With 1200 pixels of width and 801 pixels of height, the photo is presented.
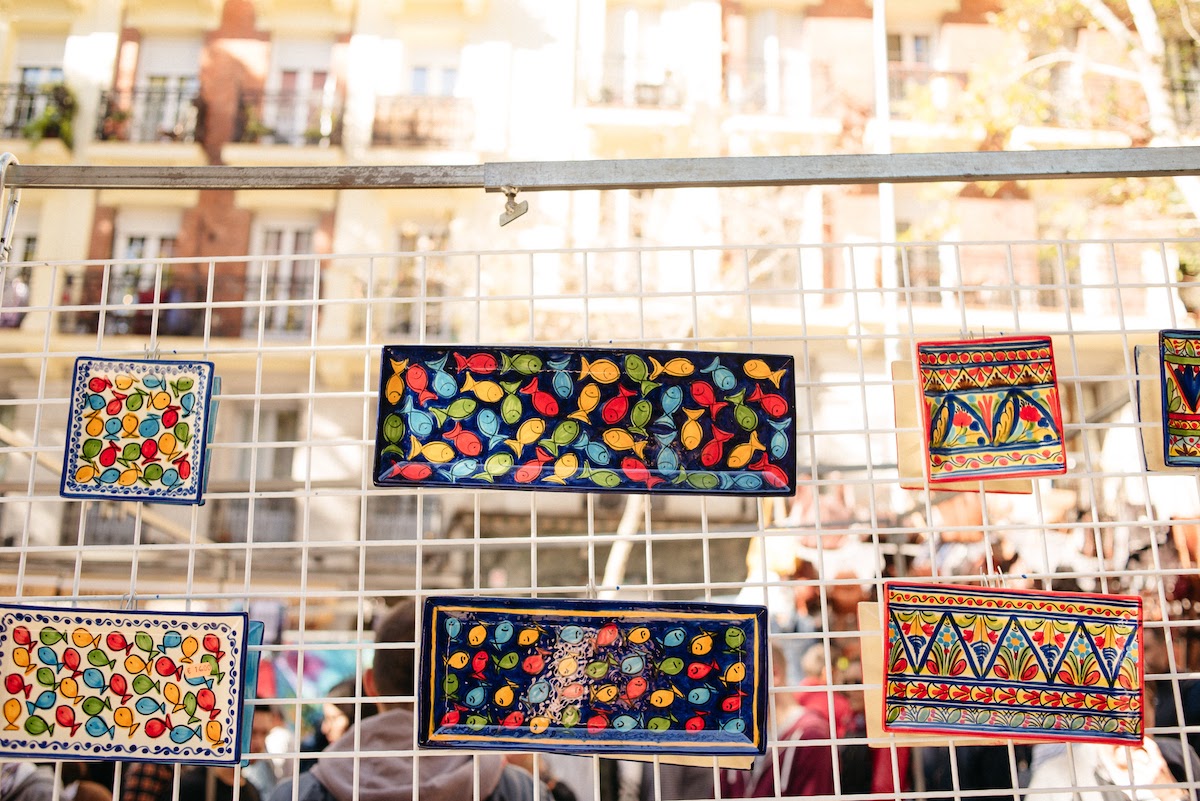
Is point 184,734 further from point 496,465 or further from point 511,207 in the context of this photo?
point 511,207

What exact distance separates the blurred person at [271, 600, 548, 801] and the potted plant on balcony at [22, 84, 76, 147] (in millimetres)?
7769

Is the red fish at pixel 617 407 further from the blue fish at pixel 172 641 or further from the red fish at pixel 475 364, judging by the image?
the blue fish at pixel 172 641

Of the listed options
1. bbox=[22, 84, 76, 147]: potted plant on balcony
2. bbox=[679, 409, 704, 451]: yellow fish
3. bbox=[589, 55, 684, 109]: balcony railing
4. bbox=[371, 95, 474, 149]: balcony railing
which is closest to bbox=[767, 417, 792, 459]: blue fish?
bbox=[679, 409, 704, 451]: yellow fish

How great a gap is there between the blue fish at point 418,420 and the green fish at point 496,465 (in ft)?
0.33

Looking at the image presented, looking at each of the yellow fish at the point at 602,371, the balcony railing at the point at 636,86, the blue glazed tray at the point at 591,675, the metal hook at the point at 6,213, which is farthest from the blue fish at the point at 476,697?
the balcony railing at the point at 636,86

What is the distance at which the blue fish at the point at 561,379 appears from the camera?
137 centimetres

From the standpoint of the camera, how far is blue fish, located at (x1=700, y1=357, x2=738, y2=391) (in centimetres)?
139

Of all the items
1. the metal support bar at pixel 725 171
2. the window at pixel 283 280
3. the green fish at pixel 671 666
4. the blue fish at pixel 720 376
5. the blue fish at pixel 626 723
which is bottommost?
the blue fish at pixel 626 723

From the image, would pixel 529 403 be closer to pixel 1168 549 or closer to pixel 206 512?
pixel 1168 549

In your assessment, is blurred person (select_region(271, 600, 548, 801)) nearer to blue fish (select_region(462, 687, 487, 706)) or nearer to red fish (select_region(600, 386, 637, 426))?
blue fish (select_region(462, 687, 487, 706))

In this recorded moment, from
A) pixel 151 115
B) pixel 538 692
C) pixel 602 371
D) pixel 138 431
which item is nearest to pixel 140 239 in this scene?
pixel 151 115

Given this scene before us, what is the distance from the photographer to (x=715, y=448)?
136cm

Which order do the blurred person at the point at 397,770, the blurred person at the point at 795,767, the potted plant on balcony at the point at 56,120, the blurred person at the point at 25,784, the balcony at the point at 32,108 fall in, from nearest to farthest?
the blurred person at the point at 397,770 < the blurred person at the point at 25,784 < the blurred person at the point at 795,767 < the potted plant on balcony at the point at 56,120 < the balcony at the point at 32,108

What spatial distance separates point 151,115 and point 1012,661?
894 cm
